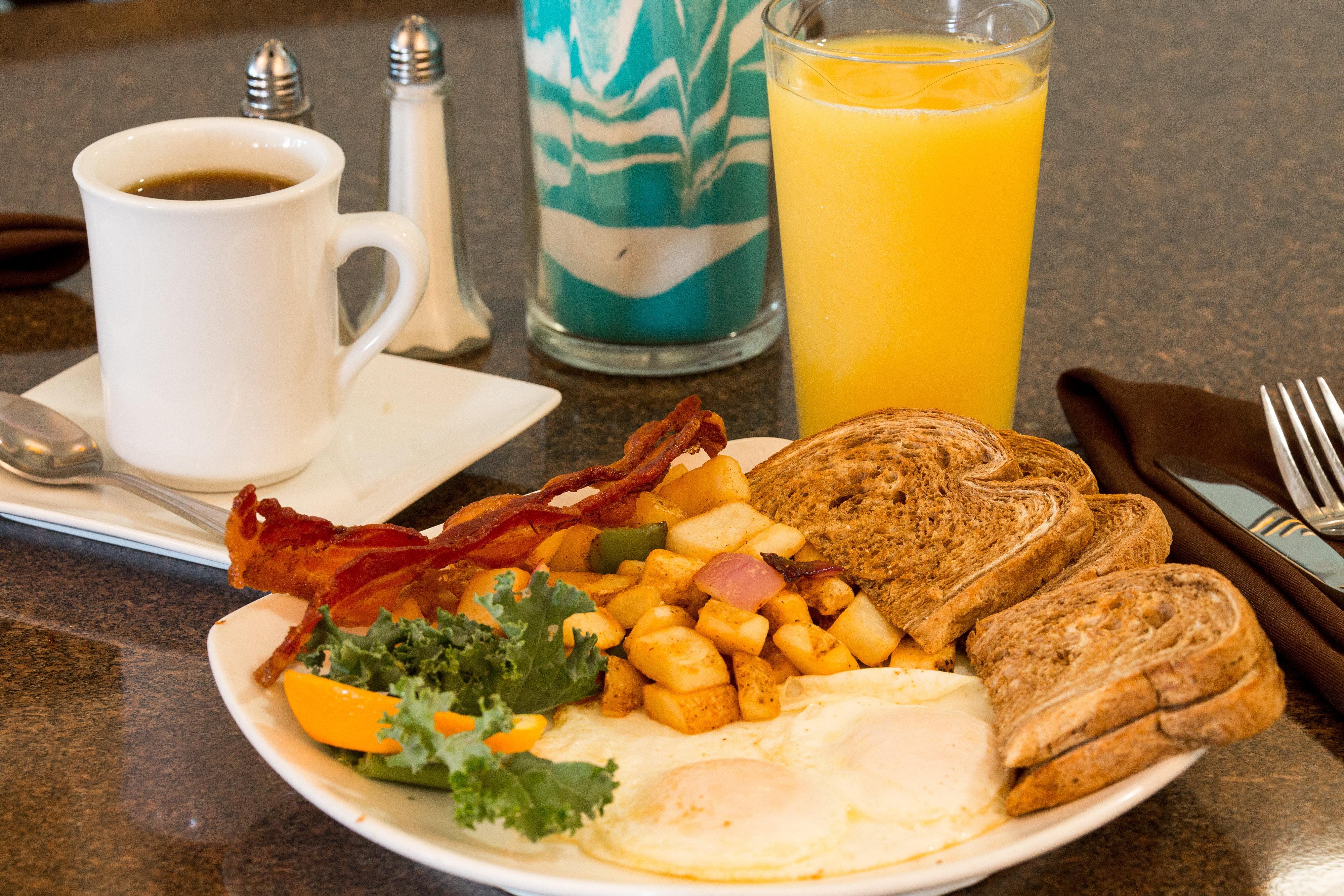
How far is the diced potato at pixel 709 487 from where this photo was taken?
1.24 metres

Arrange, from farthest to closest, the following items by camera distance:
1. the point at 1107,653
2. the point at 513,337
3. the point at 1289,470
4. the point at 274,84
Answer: the point at 513,337, the point at 274,84, the point at 1289,470, the point at 1107,653

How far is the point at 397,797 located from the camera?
0.91 metres

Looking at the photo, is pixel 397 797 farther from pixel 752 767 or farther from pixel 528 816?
pixel 752 767

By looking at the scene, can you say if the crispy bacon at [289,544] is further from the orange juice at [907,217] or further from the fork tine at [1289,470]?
the fork tine at [1289,470]

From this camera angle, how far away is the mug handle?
4.28 feet

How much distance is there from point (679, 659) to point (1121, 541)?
16.2 inches

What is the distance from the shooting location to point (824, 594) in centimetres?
113

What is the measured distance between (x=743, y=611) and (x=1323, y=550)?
0.58m

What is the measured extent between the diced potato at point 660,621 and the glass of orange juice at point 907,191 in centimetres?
44

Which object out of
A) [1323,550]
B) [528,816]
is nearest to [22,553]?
[528,816]

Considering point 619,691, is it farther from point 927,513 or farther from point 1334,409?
point 1334,409

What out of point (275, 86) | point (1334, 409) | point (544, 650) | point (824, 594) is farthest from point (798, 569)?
point (275, 86)

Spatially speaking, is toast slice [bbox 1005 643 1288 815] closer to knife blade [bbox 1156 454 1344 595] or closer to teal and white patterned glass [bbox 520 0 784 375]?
knife blade [bbox 1156 454 1344 595]

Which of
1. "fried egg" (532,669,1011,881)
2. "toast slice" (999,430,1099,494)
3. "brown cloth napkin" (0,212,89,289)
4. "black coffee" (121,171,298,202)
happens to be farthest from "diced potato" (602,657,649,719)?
"brown cloth napkin" (0,212,89,289)
